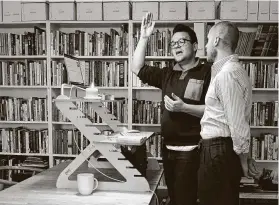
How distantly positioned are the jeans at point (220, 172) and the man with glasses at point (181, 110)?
0.83 feet

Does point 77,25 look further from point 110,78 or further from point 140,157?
point 140,157

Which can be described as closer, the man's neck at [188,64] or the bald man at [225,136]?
the bald man at [225,136]

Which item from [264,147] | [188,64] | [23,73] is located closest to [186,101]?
[188,64]

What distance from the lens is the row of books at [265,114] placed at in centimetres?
342

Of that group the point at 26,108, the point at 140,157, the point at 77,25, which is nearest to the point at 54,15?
the point at 77,25

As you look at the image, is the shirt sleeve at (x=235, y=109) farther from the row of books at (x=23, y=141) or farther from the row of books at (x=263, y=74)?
the row of books at (x=23, y=141)

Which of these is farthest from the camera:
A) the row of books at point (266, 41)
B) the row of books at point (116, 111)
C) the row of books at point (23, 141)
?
the row of books at point (23, 141)

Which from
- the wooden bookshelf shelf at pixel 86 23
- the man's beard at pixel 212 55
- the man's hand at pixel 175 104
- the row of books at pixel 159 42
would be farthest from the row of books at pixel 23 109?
the man's beard at pixel 212 55

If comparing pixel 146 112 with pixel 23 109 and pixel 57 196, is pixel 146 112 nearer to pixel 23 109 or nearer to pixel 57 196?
pixel 23 109

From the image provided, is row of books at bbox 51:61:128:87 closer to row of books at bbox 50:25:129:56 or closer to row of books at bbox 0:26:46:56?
row of books at bbox 50:25:129:56

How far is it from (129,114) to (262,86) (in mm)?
1296

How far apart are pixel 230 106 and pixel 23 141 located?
2649 mm

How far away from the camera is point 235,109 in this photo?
1.59m

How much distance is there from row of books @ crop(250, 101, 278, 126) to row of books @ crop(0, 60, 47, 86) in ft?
6.80
